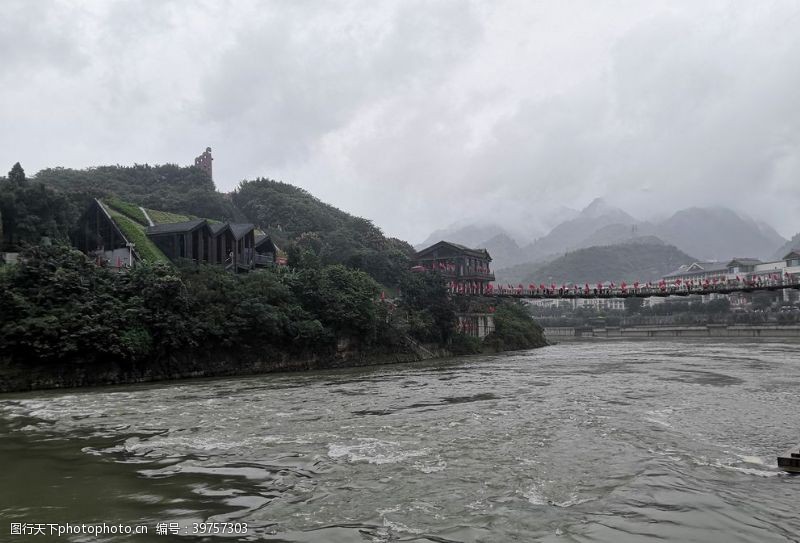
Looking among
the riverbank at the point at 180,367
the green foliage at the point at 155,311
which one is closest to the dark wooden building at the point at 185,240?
the green foliage at the point at 155,311

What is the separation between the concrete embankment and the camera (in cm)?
6047

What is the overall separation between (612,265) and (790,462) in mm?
170101

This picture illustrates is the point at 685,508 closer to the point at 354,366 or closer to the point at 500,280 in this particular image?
the point at 354,366

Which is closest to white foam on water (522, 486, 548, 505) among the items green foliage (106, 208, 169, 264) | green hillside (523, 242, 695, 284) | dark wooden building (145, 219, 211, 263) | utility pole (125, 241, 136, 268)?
green foliage (106, 208, 169, 264)

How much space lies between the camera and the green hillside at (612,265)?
159 m

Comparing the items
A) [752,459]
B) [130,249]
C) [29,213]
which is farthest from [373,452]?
[130,249]

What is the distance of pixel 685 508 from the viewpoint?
261 inches

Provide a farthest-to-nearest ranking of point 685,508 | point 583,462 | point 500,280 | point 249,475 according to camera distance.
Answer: point 500,280
point 583,462
point 249,475
point 685,508

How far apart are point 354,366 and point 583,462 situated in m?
23.6

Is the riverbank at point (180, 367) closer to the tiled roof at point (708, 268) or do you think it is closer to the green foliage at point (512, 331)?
the green foliage at point (512, 331)

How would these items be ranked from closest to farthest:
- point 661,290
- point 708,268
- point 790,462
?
point 790,462 → point 661,290 → point 708,268

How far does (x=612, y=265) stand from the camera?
167m

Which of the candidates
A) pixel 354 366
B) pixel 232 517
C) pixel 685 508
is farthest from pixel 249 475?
pixel 354 366

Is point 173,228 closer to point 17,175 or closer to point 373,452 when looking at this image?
point 17,175
